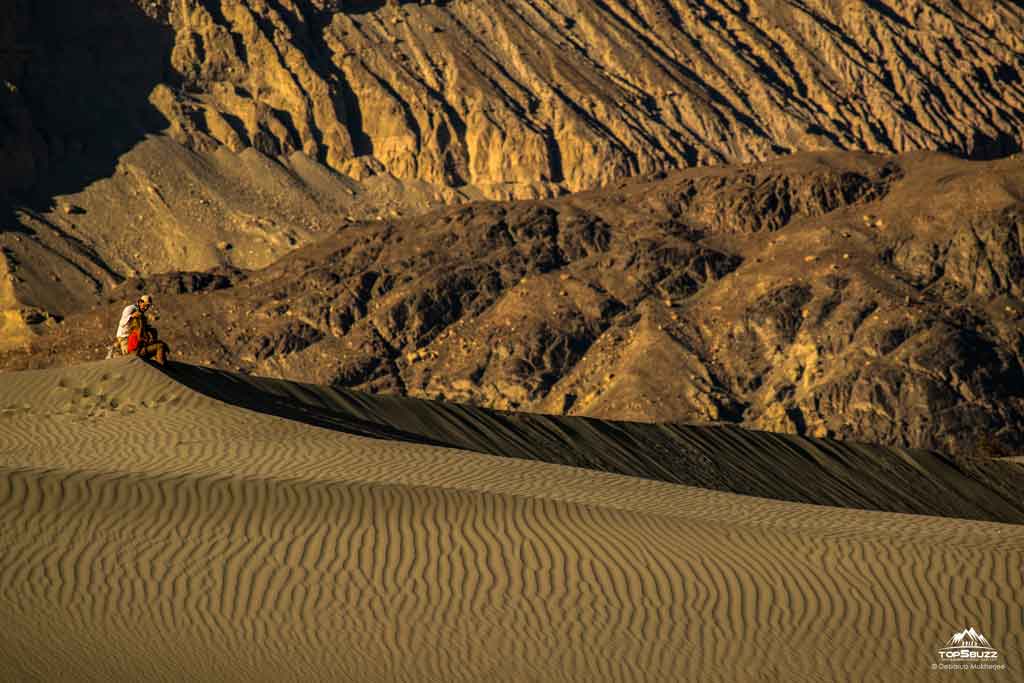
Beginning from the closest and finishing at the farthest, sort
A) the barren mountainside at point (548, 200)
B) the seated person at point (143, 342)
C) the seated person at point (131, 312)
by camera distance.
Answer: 1. the seated person at point (131, 312)
2. the seated person at point (143, 342)
3. the barren mountainside at point (548, 200)

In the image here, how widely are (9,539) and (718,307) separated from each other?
59.9 meters

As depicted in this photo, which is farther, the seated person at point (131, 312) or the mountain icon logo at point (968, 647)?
the seated person at point (131, 312)

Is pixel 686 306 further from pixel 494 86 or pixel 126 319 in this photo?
pixel 126 319

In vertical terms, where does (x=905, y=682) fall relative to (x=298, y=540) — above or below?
below

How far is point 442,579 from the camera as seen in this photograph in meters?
14.7

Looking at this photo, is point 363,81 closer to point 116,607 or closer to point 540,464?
point 540,464

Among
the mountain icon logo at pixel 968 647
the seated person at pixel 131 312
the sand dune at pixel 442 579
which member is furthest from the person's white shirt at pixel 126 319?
the mountain icon logo at pixel 968 647

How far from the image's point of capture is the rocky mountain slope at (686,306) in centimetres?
6706

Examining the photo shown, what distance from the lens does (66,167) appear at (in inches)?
3762

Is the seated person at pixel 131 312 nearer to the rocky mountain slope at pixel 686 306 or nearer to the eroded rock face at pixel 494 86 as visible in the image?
the rocky mountain slope at pixel 686 306

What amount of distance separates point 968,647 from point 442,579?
4417 millimetres

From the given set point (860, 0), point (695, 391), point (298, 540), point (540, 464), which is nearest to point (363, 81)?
point (860, 0)

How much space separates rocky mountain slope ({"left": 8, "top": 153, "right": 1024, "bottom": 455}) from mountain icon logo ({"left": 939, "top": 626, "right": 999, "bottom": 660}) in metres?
46.8

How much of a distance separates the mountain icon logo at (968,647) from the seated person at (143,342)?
40.9 ft
